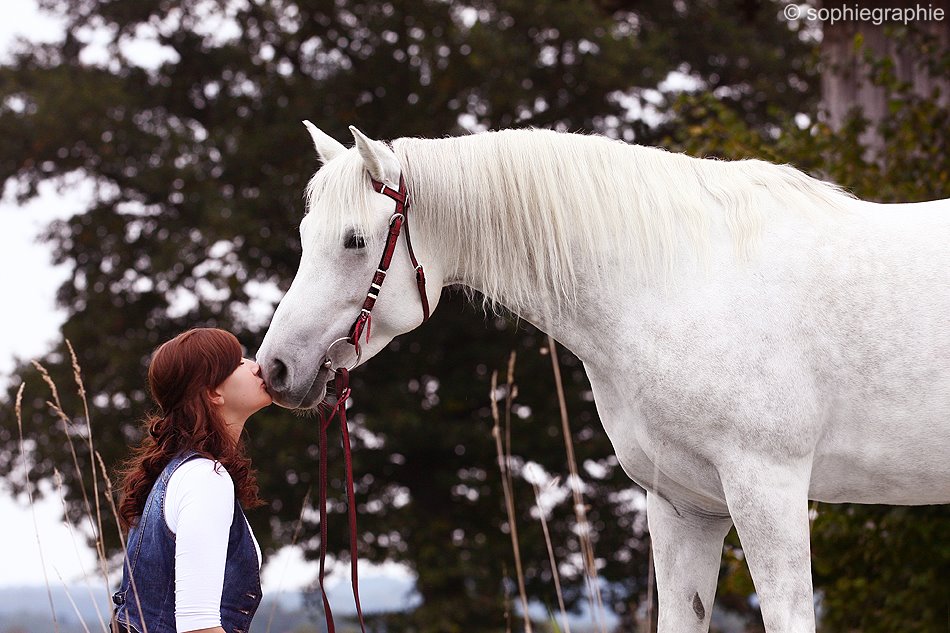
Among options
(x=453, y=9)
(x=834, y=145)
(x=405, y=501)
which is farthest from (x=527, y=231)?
(x=453, y=9)

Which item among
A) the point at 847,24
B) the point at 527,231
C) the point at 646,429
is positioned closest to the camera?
the point at 646,429

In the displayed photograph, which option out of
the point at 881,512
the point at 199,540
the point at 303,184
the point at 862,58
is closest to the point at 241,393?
the point at 199,540

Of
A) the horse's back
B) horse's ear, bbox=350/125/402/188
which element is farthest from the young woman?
the horse's back

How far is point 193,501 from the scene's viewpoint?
1.89 m

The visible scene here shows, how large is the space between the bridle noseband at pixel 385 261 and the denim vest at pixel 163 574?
49 centimetres

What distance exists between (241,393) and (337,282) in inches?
14.0

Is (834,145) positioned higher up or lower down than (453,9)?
lower down

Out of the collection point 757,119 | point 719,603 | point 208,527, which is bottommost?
point 719,603

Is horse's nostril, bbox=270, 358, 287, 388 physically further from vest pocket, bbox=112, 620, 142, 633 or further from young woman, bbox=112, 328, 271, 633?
vest pocket, bbox=112, 620, 142, 633

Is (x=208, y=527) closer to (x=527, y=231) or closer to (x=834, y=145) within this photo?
(x=527, y=231)

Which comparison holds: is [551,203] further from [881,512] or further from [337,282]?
[881,512]

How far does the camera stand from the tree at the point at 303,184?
1051 cm

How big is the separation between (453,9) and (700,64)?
3.32 metres

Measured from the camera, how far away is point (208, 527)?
6.15 ft
